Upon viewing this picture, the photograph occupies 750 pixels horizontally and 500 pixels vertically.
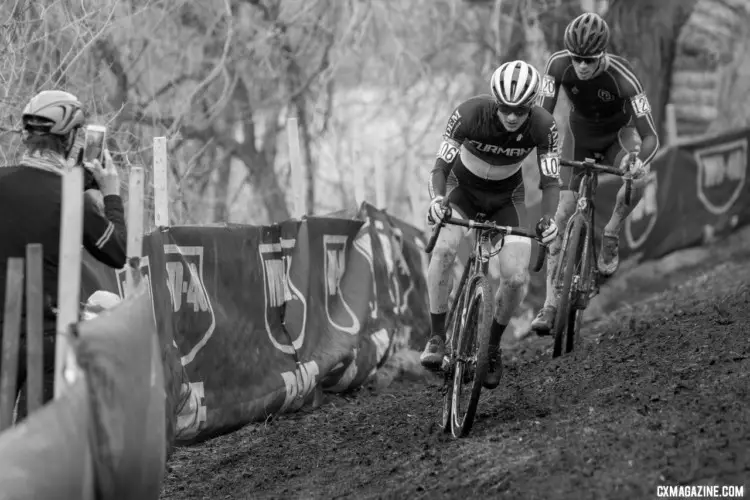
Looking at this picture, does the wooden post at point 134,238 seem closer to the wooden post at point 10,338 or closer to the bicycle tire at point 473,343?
the wooden post at point 10,338

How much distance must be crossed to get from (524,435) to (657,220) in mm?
10256

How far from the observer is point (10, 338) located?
555cm

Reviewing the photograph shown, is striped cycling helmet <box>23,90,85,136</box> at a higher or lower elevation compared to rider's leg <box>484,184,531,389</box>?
higher

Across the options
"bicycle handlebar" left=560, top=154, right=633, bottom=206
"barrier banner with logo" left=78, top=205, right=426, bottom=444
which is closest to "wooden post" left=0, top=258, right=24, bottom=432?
"barrier banner with logo" left=78, top=205, right=426, bottom=444

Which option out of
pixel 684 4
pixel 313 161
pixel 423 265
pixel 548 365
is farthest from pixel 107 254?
pixel 684 4

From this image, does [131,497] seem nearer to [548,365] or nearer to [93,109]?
[548,365]

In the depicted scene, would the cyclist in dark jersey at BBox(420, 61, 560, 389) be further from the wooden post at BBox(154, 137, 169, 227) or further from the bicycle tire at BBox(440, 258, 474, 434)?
the wooden post at BBox(154, 137, 169, 227)

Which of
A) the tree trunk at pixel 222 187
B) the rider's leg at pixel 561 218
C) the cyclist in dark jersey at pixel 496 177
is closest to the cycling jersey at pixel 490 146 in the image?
the cyclist in dark jersey at pixel 496 177

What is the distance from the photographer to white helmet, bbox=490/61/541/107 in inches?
303

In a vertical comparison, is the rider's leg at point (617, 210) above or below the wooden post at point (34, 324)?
above

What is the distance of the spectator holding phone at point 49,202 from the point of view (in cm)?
581

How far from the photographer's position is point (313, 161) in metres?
18.9

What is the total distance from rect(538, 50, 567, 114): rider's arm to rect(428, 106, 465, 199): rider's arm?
2.05m

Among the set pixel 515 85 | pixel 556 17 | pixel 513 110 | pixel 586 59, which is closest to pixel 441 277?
pixel 513 110
